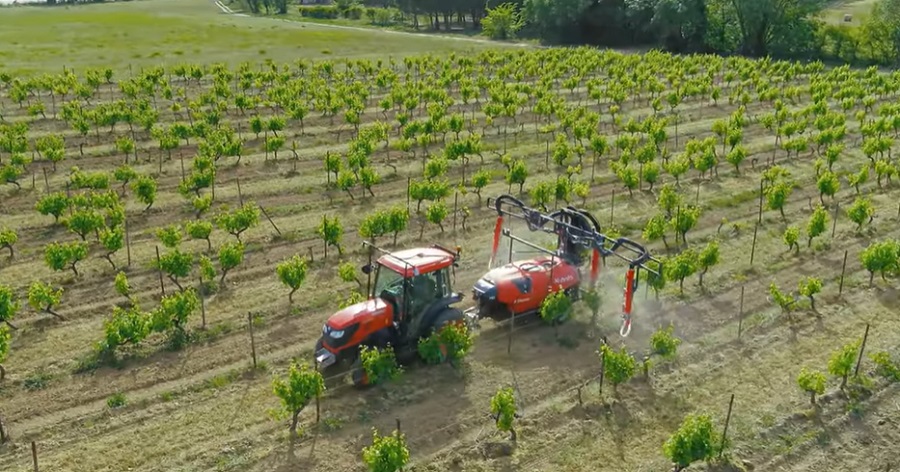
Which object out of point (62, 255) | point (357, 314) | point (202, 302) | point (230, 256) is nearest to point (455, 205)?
point (230, 256)

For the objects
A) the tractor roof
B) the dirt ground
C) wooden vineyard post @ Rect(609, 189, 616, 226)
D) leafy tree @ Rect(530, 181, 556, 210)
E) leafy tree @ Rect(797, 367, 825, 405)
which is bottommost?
the dirt ground

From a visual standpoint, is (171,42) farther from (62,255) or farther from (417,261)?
(417,261)

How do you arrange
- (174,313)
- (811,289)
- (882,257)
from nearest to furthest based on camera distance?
(174,313) < (811,289) < (882,257)

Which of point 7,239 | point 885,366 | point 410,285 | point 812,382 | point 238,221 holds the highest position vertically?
point 410,285

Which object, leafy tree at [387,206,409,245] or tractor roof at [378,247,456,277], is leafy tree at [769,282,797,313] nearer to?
tractor roof at [378,247,456,277]

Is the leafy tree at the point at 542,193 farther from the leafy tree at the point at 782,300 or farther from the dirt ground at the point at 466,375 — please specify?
the leafy tree at the point at 782,300

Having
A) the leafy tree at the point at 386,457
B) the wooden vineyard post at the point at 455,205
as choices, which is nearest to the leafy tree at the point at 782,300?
the wooden vineyard post at the point at 455,205

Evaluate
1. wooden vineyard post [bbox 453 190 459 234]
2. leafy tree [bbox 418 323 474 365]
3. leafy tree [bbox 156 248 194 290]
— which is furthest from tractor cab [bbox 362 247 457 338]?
wooden vineyard post [bbox 453 190 459 234]
